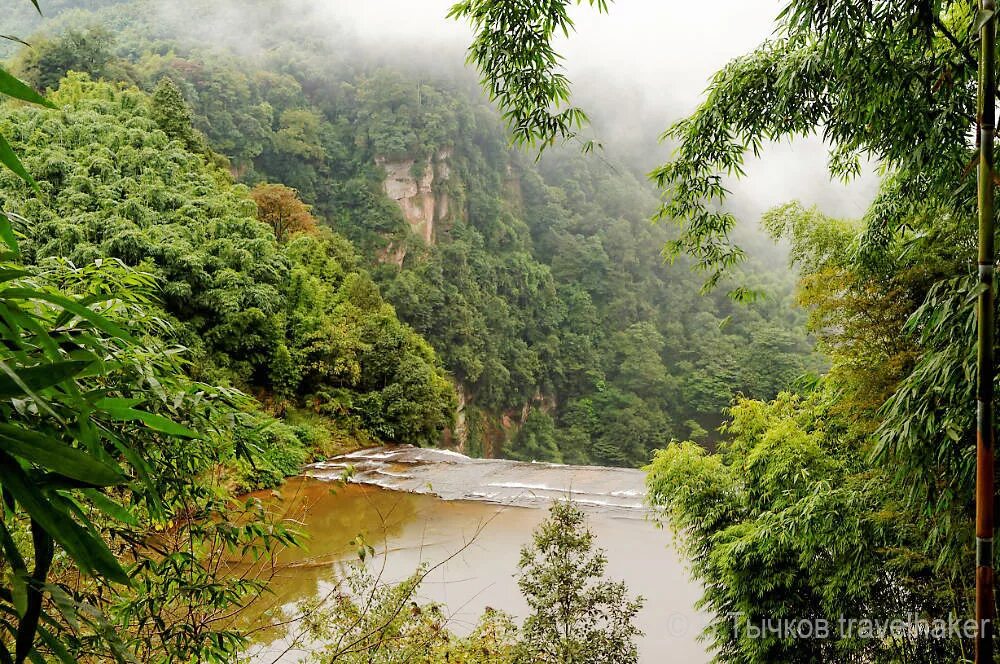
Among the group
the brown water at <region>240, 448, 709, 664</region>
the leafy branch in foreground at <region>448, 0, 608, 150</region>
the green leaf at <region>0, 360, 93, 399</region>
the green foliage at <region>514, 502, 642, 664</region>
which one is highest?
the leafy branch in foreground at <region>448, 0, 608, 150</region>

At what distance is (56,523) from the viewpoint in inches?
16.0

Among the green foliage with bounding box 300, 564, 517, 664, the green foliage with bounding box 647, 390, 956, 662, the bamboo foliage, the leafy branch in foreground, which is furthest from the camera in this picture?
the green foliage with bounding box 647, 390, 956, 662

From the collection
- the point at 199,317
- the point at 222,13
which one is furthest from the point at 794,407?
the point at 222,13

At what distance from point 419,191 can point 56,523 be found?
2548 cm

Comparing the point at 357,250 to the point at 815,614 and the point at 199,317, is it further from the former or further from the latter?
the point at 815,614

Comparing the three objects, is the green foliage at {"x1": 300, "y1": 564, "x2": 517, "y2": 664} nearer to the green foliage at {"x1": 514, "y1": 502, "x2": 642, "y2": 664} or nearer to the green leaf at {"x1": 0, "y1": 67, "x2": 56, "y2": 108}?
the green foliage at {"x1": 514, "y1": 502, "x2": 642, "y2": 664}

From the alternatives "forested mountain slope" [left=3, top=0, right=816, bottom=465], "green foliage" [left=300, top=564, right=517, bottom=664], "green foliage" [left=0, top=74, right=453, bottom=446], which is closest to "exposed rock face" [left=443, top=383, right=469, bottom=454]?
"forested mountain slope" [left=3, top=0, right=816, bottom=465]

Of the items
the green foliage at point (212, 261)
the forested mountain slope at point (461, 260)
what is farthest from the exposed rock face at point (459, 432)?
the green foliage at point (212, 261)

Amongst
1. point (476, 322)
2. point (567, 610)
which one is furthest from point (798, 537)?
point (476, 322)

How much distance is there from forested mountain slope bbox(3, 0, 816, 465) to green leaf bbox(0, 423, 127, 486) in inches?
473

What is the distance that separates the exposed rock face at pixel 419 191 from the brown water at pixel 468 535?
15930mm

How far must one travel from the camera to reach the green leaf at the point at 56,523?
1.27 feet

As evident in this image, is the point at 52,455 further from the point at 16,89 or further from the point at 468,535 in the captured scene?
the point at 468,535

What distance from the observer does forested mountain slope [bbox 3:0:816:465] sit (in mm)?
15812
